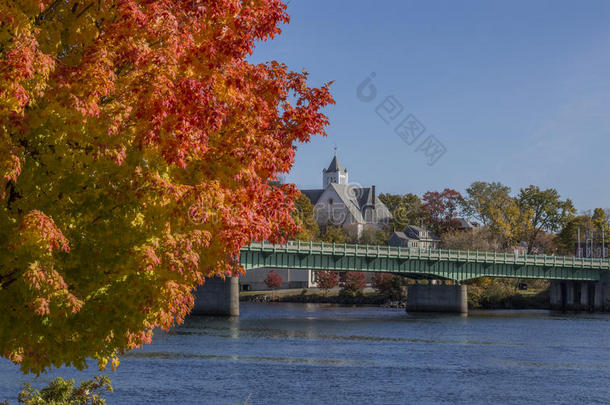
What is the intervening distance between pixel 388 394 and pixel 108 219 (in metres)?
24.0

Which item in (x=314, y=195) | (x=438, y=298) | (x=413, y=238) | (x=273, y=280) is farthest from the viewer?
(x=314, y=195)

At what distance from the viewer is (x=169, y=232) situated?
41.7 ft

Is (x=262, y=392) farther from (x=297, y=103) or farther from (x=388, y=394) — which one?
(x=297, y=103)

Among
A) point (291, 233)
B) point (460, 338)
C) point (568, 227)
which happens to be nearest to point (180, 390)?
point (291, 233)

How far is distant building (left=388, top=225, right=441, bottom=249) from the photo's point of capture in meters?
154

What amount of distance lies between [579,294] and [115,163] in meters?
115

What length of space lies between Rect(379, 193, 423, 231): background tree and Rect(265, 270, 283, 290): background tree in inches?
1395

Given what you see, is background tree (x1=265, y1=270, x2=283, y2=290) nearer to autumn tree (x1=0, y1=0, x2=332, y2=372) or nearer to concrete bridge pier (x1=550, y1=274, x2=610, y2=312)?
concrete bridge pier (x1=550, y1=274, x2=610, y2=312)

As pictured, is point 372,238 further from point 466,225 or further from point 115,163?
point 115,163

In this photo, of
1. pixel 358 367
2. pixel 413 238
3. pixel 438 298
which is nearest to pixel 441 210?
pixel 413 238

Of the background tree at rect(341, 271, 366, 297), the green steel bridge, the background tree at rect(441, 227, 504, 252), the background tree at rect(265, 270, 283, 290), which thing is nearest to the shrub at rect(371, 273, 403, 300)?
the background tree at rect(341, 271, 366, 297)

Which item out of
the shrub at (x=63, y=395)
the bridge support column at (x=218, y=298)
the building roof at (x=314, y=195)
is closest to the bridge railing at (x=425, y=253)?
the bridge support column at (x=218, y=298)

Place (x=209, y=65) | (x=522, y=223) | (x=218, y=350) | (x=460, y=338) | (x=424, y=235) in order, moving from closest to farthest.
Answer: (x=209, y=65) → (x=218, y=350) → (x=460, y=338) → (x=522, y=223) → (x=424, y=235)

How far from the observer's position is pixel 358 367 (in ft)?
144
